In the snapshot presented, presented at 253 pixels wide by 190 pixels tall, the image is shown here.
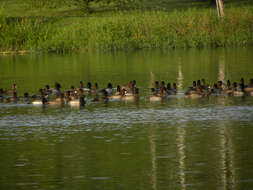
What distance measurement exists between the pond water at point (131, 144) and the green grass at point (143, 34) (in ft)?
72.5

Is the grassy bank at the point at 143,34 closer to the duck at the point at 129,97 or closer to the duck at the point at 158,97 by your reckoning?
the duck at the point at 129,97

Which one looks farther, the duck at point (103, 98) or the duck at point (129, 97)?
the duck at point (129, 97)

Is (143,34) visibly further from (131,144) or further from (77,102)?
(131,144)

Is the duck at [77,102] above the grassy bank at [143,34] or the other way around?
the other way around

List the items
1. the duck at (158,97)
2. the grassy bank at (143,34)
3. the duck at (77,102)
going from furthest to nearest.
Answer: the grassy bank at (143,34) < the duck at (158,97) < the duck at (77,102)

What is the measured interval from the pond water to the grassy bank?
22126 mm

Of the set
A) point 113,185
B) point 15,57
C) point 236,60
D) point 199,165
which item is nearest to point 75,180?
point 113,185

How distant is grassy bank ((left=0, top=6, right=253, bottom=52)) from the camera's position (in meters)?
55.9

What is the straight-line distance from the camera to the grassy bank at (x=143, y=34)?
5594 centimetres

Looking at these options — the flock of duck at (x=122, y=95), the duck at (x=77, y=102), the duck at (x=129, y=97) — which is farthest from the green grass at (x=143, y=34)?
the duck at (x=77, y=102)

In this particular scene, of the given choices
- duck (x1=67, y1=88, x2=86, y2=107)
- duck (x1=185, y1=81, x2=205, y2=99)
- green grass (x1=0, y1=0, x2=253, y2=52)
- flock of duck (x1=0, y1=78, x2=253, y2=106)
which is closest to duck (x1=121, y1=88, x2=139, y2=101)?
flock of duck (x1=0, y1=78, x2=253, y2=106)

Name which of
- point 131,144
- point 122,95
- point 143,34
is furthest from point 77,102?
point 143,34

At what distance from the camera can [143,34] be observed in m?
58.1

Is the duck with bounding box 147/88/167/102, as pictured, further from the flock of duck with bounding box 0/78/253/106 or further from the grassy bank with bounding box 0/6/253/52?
the grassy bank with bounding box 0/6/253/52
